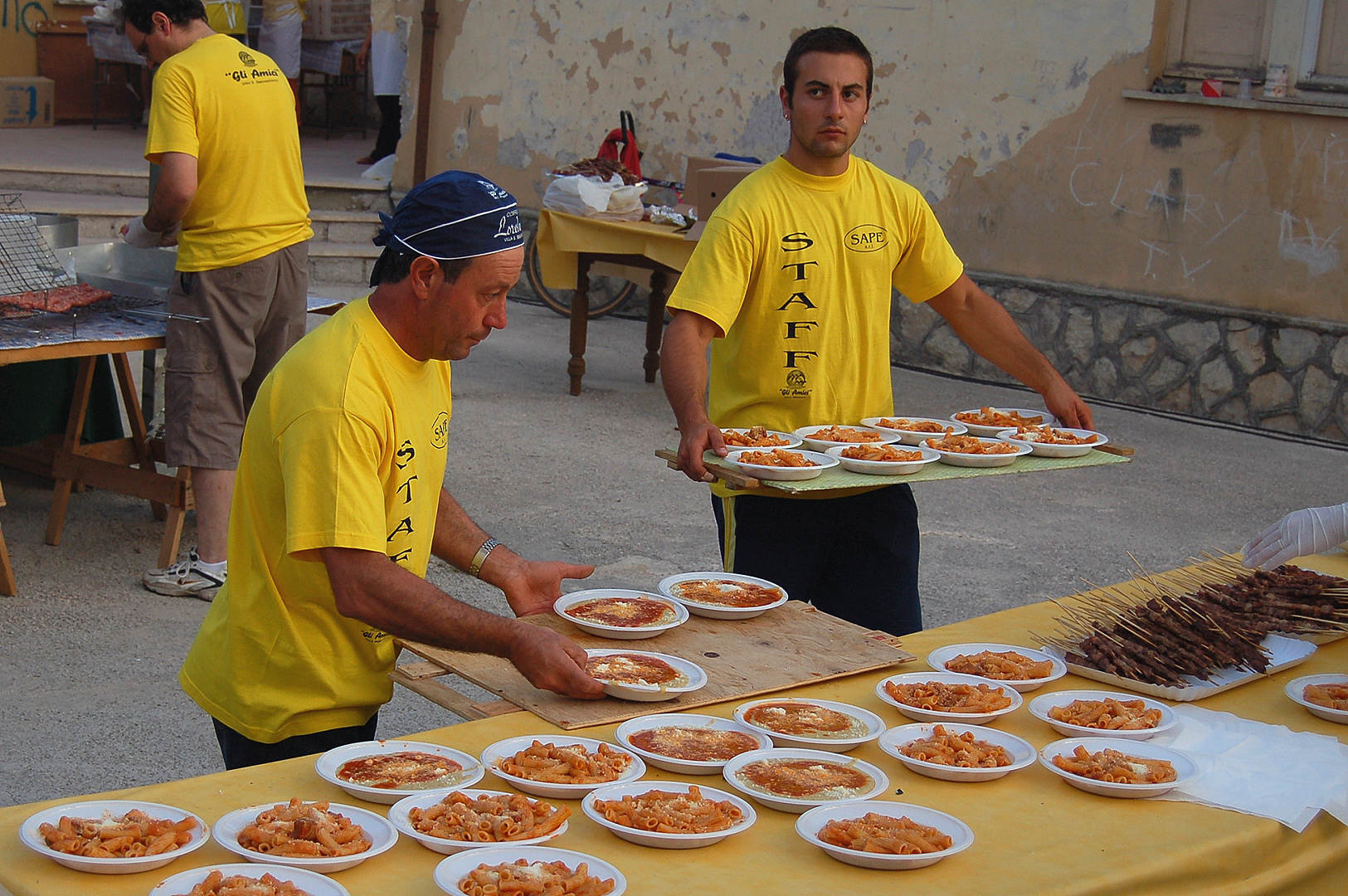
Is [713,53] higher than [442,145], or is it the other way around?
[713,53]

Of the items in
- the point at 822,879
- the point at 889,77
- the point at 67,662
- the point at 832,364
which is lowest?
the point at 67,662

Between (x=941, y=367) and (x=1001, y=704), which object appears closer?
(x=1001, y=704)

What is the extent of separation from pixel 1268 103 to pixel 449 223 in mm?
7695

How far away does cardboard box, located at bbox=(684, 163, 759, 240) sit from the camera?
8.61 m

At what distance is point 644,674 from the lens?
2719mm

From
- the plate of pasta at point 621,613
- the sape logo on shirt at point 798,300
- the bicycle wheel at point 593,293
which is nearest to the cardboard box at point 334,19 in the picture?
the bicycle wheel at point 593,293

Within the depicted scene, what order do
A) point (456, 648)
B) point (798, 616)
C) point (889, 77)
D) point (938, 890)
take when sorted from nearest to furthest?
1. point (938, 890)
2. point (456, 648)
3. point (798, 616)
4. point (889, 77)

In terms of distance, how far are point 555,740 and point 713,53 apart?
9872 millimetres

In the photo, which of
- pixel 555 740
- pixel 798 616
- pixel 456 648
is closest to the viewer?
pixel 555 740

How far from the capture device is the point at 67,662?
4.96m

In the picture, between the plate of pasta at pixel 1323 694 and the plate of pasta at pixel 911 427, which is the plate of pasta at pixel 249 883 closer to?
the plate of pasta at pixel 1323 694

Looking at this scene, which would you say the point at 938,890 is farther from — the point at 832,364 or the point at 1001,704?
the point at 832,364

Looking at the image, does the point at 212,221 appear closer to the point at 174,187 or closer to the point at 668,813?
the point at 174,187

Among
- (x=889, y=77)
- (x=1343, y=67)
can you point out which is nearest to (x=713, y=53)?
(x=889, y=77)
